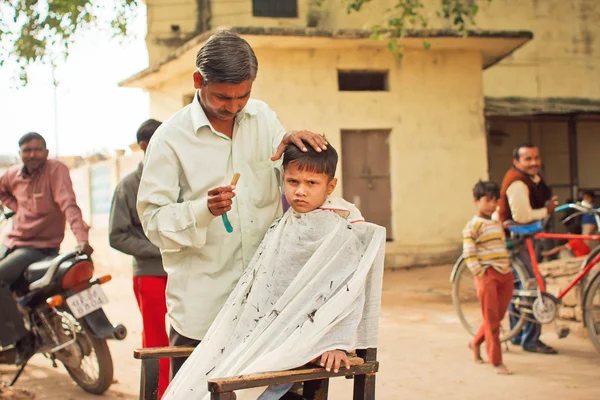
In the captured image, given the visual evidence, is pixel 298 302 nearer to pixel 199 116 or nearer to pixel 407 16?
pixel 199 116

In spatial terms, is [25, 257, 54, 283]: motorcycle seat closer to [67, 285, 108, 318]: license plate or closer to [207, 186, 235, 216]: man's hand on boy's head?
[67, 285, 108, 318]: license plate

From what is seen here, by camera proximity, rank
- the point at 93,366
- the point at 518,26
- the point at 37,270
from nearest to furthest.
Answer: the point at 93,366 < the point at 37,270 < the point at 518,26

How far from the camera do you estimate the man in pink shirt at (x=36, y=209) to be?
531 cm

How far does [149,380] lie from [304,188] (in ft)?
2.88

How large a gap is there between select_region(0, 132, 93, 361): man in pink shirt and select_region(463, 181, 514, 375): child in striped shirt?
9.43ft

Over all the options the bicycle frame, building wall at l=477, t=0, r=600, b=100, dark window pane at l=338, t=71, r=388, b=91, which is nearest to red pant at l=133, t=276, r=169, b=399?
the bicycle frame

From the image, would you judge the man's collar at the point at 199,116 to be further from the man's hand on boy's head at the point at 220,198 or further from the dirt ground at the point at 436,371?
the dirt ground at the point at 436,371

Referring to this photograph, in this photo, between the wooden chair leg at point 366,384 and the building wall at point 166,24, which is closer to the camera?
the wooden chair leg at point 366,384

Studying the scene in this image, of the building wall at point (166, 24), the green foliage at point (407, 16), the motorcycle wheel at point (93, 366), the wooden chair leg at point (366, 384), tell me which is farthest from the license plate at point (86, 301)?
the building wall at point (166, 24)

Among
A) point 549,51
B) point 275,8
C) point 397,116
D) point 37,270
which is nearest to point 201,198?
point 37,270

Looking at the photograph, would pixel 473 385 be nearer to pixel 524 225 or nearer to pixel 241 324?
pixel 524 225

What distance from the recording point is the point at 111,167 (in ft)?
47.4

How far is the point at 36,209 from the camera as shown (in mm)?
5500

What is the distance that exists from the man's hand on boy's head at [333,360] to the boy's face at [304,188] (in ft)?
1.67
